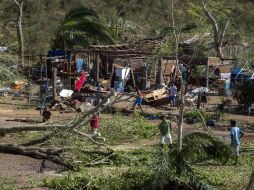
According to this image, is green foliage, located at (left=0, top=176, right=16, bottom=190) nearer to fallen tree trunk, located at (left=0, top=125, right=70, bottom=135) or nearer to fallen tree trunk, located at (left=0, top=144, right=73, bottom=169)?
fallen tree trunk, located at (left=0, top=144, right=73, bottom=169)

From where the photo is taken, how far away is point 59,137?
661 inches

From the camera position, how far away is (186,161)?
1284 cm

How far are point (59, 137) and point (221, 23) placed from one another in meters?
31.4

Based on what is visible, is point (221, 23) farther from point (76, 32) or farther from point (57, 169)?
point (57, 169)

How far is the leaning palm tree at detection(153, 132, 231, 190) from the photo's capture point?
12328mm

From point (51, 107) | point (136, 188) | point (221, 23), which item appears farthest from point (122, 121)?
point (221, 23)

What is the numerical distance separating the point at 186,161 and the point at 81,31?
27.6 meters

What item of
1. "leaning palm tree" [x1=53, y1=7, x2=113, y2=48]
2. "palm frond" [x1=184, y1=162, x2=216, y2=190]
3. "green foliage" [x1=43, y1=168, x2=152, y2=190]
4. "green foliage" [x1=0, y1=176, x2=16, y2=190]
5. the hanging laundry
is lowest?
"green foliage" [x1=0, y1=176, x2=16, y2=190]

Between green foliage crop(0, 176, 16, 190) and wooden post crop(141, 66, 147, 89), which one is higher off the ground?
wooden post crop(141, 66, 147, 89)

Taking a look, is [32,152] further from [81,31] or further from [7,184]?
[81,31]

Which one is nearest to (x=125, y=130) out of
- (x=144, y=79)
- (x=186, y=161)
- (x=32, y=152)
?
(x=32, y=152)

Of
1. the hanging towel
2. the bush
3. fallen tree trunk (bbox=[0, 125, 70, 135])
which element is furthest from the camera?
the hanging towel

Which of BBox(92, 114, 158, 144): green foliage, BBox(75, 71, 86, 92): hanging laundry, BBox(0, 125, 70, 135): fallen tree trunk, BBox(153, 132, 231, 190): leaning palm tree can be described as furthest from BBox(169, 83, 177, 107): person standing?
BBox(153, 132, 231, 190): leaning palm tree

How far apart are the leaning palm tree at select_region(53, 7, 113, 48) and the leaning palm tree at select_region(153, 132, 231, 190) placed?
86.2 feet
